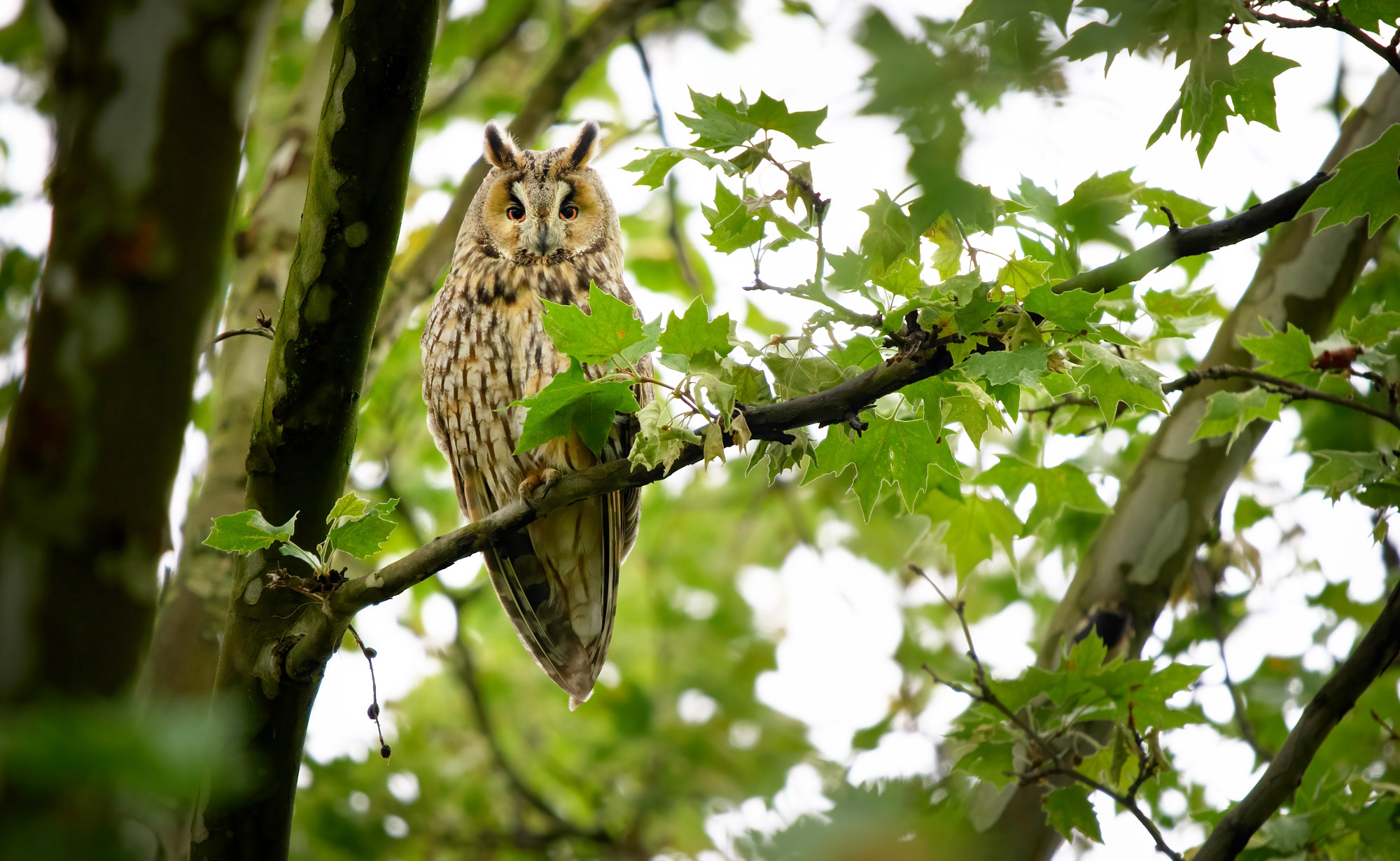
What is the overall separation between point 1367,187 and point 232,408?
105 inches

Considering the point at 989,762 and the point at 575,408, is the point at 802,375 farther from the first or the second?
the point at 989,762

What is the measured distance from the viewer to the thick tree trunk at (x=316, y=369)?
1597mm

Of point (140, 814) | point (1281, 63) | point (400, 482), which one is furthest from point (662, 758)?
point (1281, 63)

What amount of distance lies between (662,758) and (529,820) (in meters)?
0.84

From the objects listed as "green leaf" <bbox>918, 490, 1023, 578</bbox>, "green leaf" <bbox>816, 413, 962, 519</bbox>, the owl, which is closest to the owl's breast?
the owl

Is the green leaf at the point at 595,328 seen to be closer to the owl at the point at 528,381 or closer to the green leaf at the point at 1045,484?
the owl at the point at 528,381

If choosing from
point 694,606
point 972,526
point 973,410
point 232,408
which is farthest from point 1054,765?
point 694,606

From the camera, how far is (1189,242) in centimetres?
148

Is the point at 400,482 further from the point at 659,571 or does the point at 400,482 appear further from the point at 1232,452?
the point at 1232,452

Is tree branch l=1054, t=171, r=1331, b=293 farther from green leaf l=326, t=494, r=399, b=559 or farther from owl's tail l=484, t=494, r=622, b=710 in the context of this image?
owl's tail l=484, t=494, r=622, b=710

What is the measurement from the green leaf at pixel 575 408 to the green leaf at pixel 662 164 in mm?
416

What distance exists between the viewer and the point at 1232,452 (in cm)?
280

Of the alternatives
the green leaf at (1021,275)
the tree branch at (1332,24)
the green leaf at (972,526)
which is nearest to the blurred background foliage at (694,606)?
the green leaf at (972,526)

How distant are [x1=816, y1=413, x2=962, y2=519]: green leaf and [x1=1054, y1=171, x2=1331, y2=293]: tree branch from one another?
41cm
